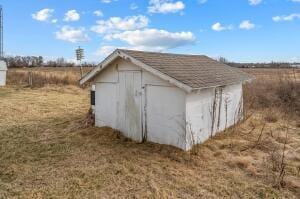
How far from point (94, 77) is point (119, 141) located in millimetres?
2494

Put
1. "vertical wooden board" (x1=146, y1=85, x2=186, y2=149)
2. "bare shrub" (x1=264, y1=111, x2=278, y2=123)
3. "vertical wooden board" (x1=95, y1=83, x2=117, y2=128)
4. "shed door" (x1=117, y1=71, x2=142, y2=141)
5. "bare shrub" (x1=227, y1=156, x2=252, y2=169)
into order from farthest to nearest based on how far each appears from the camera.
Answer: "bare shrub" (x1=264, y1=111, x2=278, y2=123)
"vertical wooden board" (x1=95, y1=83, x2=117, y2=128)
"shed door" (x1=117, y1=71, x2=142, y2=141)
"vertical wooden board" (x1=146, y1=85, x2=186, y2=149)
"bare shrub" (x1=227, y1=156, x2=252, y2=169)

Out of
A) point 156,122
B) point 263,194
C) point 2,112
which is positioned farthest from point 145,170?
point 2,112

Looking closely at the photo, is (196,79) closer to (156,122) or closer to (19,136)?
(156,122)

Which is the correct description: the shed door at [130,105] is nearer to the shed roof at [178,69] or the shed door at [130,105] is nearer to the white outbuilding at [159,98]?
the white outbuilding at [159,98]

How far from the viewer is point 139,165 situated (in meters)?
6.48

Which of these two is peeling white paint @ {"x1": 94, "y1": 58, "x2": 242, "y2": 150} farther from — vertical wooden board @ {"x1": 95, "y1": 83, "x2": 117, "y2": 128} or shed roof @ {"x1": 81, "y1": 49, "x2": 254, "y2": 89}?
shed roof @ {"x1": 81, "y1": 49, "x2": 254, "y2": 89}

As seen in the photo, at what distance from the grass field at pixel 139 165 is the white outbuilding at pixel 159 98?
38 centimetres

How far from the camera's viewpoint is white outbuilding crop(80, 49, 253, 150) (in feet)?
24.1

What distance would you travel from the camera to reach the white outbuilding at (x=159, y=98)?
7336 millimetres

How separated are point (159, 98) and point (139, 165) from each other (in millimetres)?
2038

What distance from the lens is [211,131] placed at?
28.6ft

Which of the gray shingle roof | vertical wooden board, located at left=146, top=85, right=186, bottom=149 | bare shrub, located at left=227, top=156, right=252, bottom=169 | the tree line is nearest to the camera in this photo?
bare shrub, located at left=227, top=156, right=252, bottom=169

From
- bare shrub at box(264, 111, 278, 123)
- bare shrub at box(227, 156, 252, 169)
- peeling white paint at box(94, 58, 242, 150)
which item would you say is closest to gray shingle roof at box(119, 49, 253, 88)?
peeling white paint at box(94, 58, 242, 150)

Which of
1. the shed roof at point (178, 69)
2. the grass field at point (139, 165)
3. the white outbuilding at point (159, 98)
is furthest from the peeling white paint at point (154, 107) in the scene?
the grass field at point (139, 165)
